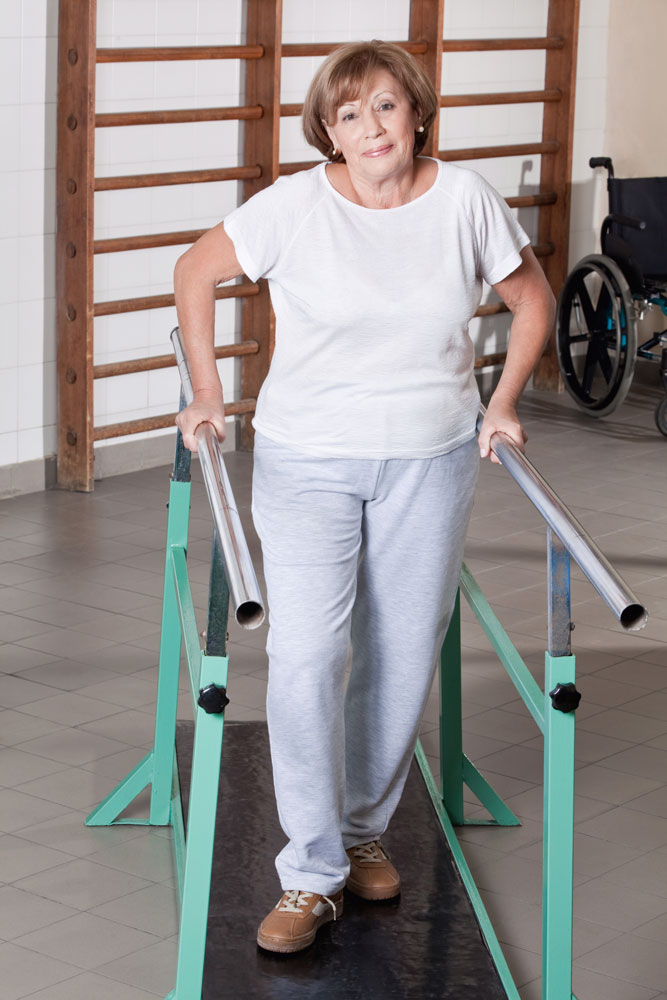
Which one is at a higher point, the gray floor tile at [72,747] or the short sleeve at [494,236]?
the short sleeve at [494,236]

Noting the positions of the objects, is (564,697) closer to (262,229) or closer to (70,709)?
A: (262,229)

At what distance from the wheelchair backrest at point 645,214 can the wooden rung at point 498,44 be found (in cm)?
80

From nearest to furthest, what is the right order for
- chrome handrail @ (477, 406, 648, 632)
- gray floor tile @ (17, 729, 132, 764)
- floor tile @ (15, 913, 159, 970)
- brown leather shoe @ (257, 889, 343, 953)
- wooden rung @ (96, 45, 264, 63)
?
chrome handrail @ (477, 406, 648, 632) < brown leather shoe @ (257, 889, 343, 953) < floor tile @ (15, 913, 159, 970) < gray floor tile @ (17, 729, 132, 764) < wooden rung @ (96, 45, 264, 63)

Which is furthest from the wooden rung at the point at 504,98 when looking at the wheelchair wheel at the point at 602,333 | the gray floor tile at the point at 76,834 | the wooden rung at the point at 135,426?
the gray floor tile at the point at 76,834

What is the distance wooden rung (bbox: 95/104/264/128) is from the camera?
18.2ft

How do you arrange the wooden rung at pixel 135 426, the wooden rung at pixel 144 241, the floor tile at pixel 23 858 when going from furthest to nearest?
the wooden rung at pixel 135 426, the wooden rung at pixel 144 241, the floor tile at pixel 23 858

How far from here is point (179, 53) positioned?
5.72m

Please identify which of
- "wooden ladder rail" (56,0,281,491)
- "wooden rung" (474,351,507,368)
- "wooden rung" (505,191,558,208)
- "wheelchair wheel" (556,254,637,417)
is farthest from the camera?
"wooden rung" (505,191,558,208)

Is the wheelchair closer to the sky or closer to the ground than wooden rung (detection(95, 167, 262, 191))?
closer to the ground

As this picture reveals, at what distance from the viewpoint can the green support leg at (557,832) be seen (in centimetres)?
196

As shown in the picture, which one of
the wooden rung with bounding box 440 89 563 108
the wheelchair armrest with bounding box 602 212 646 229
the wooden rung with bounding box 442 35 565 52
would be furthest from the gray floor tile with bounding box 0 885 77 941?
the wooden rung with bounding box 442 35 565 52

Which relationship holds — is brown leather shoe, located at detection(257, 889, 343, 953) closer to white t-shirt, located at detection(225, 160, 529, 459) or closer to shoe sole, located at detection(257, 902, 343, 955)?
shoe sole, located at detection(257, 902, 343, 955)

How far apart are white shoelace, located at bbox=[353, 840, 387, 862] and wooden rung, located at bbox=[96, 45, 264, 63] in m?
3.62

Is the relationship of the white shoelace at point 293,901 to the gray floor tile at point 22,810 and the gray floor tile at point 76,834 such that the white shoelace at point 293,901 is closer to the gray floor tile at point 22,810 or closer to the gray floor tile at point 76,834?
the gray floor tile at point 76,834
